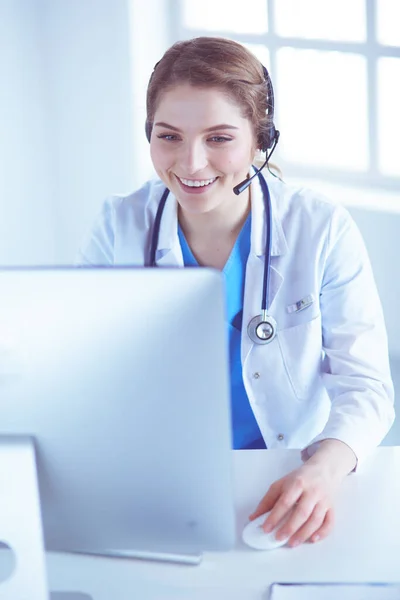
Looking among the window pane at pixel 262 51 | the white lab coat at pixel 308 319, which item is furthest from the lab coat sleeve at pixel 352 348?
→ the window pane at pixel 262 51

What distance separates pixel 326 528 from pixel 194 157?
746 mm

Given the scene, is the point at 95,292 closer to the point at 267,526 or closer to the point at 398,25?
the point at 267,526

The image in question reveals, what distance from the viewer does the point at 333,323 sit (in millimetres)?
1744

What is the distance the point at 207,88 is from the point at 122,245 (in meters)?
0.39

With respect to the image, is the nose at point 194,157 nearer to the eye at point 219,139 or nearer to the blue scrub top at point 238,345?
the eye at point 219,139

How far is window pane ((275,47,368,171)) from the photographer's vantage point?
342 centimetres

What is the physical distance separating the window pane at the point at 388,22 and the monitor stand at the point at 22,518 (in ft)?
8.52

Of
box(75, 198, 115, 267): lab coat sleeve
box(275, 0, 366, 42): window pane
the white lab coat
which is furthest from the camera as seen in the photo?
box(275, 0, 366, 42): window pane

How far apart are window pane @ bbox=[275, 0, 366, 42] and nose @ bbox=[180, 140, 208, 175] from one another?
1.80 m

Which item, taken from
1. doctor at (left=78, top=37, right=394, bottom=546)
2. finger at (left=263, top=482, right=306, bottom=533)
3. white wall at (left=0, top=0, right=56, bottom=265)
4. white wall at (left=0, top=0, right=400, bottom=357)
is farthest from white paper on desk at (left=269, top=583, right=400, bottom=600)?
white wall at (left=0, top=0, right=56, bottom=265)

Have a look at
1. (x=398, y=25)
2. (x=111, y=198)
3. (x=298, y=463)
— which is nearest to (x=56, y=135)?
(x=398, y=25)

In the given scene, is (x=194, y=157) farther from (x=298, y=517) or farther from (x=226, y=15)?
(x=226, y=15)

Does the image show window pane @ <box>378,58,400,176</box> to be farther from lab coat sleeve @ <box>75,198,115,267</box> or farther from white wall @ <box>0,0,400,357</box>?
lab coat sleeve @ <box>75,198,115,267</box>

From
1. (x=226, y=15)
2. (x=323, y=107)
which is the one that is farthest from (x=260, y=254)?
(x=226, y=15)
